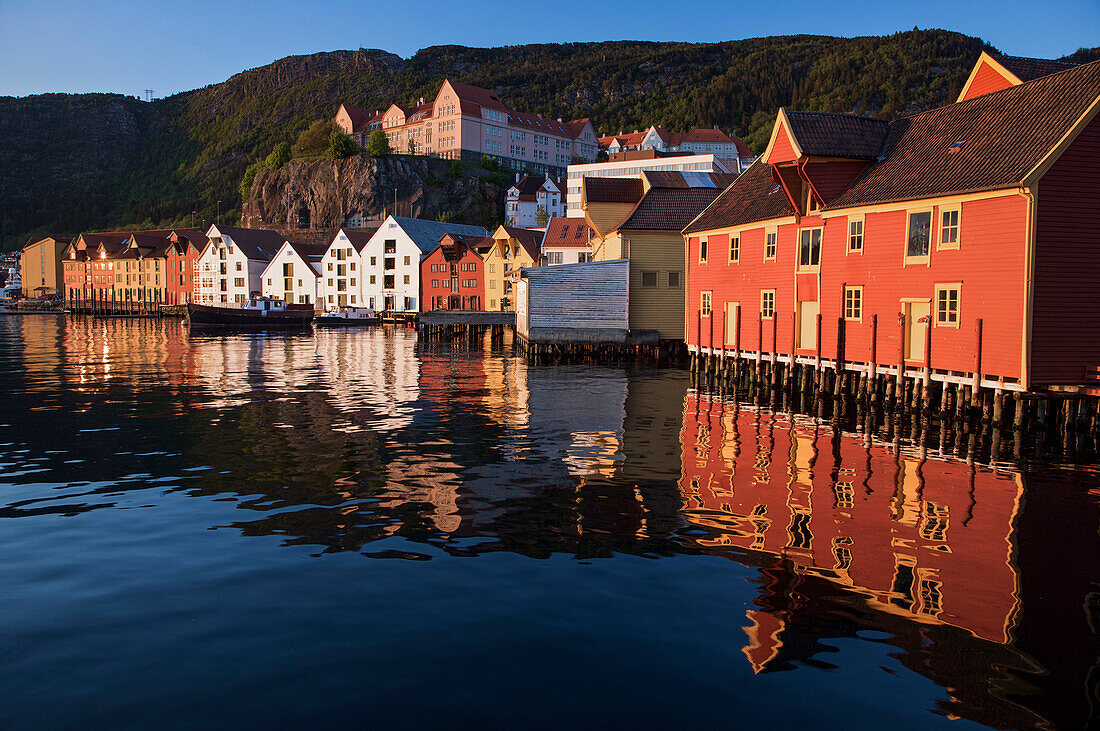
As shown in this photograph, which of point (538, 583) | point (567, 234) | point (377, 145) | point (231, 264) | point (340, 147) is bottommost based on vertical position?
point (538, 583)

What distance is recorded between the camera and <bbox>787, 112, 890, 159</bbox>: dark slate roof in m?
31.3

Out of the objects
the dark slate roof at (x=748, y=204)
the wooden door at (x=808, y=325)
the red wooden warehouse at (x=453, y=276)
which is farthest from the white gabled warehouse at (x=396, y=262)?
the wooden door at (x=808, y=325)

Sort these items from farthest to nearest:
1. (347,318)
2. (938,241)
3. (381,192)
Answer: (381,192) < (347,318) < (938,241)

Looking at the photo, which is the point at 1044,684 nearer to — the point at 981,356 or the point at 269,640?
the point at 269,640

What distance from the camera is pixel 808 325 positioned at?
108 ft

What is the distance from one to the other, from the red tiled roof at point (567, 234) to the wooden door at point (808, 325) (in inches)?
1994

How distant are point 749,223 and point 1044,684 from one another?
30.5m

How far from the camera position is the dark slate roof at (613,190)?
52594mm

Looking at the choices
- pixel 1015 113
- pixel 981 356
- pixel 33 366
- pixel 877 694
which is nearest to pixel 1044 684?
pixel 877 694

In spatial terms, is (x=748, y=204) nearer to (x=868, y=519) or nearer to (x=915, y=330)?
(x=915, y=330)

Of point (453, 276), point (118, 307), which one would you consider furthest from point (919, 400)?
point (118, 307)

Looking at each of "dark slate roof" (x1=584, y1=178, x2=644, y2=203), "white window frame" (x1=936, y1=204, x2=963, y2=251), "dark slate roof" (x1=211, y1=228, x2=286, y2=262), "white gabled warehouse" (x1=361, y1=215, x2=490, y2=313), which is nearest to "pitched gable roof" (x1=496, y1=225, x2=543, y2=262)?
"white gabled warehouse" (x1=361, y1=215, x2=490, y2=313)

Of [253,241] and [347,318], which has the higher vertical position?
[253,241]

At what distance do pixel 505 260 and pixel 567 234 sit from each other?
32.0 ft
